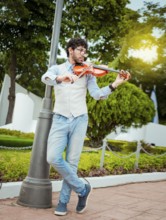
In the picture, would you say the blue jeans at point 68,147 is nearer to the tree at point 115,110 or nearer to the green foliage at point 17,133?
the tree at point 115,110

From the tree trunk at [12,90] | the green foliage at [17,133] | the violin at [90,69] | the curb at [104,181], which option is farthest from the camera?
the tree trunk at [12,90]

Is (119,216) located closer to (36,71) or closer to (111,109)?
(111,109)

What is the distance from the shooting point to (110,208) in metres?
5.11

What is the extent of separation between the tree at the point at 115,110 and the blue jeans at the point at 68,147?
8.36m

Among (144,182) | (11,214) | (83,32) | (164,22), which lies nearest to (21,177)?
(11,214)

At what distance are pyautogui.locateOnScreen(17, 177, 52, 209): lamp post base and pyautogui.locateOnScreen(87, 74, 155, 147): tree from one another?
8116 millimetres

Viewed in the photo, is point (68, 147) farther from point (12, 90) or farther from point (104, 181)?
point (12, 90)

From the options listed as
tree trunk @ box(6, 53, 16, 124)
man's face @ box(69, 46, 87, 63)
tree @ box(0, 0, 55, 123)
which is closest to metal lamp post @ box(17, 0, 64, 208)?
man's face @ box(69, 46, 87, 63)

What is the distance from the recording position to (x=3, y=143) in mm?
14969

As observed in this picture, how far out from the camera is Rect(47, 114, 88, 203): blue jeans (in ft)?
13.9

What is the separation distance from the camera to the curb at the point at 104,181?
17.0ft

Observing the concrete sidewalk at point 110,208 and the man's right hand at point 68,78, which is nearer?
the man's right hand at point 68,78

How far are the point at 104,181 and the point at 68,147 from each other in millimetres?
3201

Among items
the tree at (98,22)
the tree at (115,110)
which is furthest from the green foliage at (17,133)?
the tree at (98,22)
